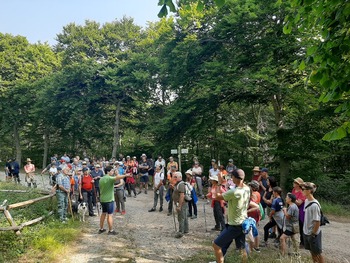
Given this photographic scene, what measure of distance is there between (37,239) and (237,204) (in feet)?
16.9

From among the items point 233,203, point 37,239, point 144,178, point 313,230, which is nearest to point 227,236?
point 233,203

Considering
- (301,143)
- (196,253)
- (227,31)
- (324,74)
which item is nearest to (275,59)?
(227,31)

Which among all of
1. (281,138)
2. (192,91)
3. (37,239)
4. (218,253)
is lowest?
(37,239)

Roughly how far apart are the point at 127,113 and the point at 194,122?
41.2 feet

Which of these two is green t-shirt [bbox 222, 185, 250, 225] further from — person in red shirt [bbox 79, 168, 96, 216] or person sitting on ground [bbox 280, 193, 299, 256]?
person in red shirt [bbox 79, 168, 96, 216]

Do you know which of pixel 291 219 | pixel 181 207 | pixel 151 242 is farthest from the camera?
pixel 181 207

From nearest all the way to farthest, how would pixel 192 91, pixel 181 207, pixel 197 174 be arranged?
1. pixel 181 207
2. pixel 197 174
3. pixel 192 91

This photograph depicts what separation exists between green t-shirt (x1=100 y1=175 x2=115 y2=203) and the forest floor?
101 cm

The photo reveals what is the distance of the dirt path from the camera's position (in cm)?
702

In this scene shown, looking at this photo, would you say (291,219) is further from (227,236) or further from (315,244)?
(227,236)

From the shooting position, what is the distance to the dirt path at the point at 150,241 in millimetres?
7020

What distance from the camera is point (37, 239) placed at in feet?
25.0

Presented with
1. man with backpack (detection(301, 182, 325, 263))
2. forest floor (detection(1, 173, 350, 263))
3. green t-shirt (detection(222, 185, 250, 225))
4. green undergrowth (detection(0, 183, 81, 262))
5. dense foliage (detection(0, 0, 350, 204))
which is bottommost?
forest floor (detection(1, 173, 350, 263))

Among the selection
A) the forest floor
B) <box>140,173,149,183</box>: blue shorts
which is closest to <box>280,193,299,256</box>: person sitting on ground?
the forest floor
